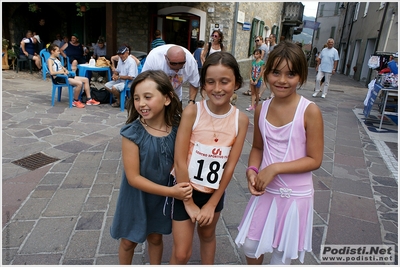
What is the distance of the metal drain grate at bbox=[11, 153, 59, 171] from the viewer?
3.49 meters

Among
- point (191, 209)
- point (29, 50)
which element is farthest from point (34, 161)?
point (29, 50)

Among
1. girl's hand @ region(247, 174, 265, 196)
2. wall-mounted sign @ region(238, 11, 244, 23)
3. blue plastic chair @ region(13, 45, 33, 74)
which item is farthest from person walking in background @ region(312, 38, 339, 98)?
blue plastic chair @ region(13, 45, 33, 74)

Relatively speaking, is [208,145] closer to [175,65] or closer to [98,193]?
[175,65]

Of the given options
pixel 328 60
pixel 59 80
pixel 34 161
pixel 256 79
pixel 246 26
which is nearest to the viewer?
pixel 34 161

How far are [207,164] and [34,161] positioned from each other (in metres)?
2.93

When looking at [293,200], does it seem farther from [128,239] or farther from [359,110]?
[359,110]

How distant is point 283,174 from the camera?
4.99 ft

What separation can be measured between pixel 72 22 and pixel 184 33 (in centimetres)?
532

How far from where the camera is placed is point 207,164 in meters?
1.50

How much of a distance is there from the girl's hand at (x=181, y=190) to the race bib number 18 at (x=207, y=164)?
0.21 feet

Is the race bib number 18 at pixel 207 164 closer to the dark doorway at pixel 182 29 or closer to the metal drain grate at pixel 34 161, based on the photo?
the metal drain grate at pixel 34 161

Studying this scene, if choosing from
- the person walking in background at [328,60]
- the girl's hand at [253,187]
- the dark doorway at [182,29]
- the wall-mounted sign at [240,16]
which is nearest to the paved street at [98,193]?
the girl's hand at [253,187]

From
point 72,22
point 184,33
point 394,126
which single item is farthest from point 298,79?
point 72,22

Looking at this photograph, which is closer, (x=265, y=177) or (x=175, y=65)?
(x=265, y=177)
